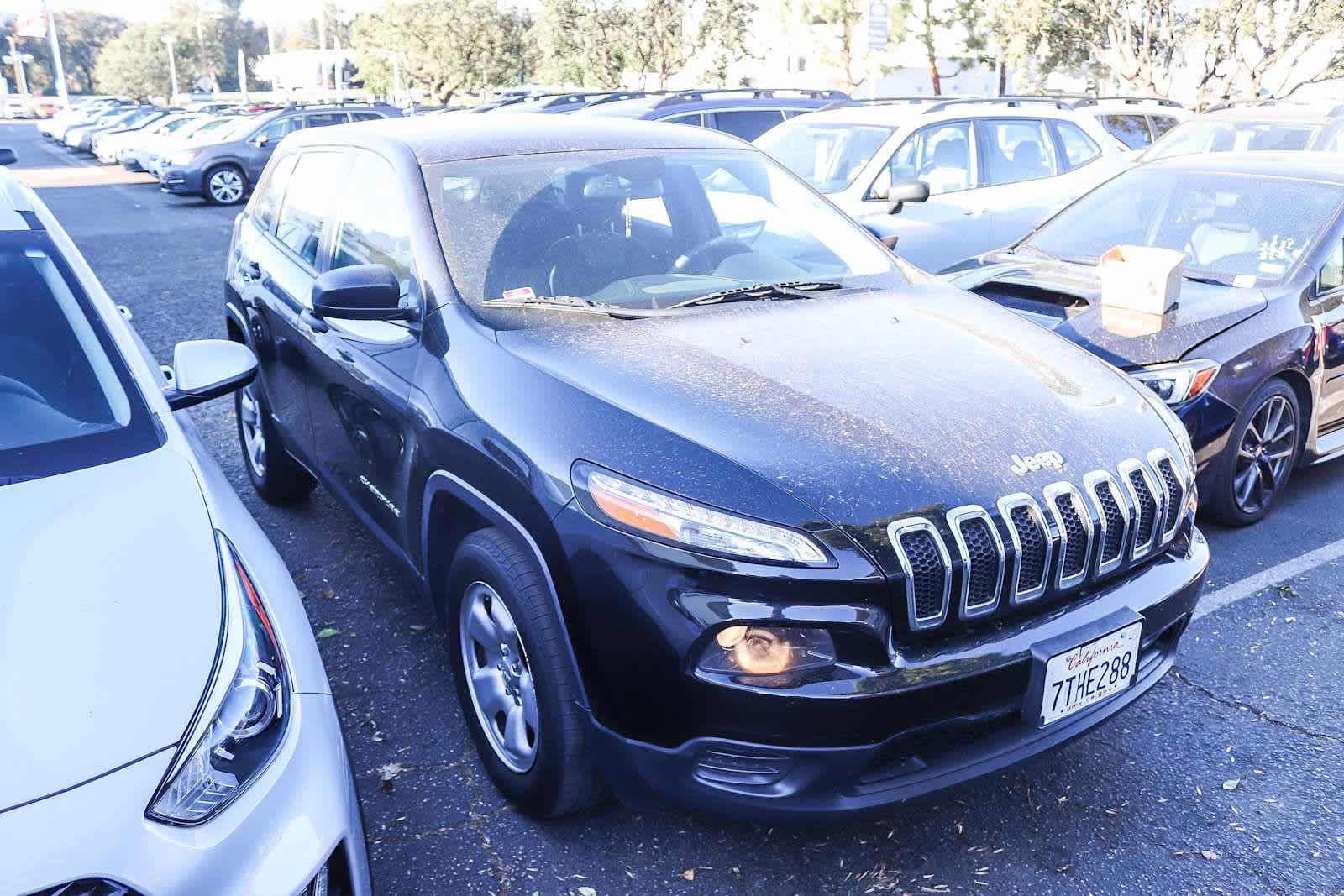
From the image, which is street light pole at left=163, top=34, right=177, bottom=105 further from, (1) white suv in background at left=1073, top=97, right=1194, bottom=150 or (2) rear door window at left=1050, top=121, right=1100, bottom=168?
(2) rear door window at left=1050, top=121, right=1100, bottom=168

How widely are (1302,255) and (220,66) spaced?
9391 cm

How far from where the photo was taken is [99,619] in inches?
74.3

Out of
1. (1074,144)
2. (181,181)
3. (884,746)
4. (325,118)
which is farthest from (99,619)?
(325,118)

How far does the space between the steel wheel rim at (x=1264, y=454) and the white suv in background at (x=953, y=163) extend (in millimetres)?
3292

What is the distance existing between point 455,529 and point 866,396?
114 cm

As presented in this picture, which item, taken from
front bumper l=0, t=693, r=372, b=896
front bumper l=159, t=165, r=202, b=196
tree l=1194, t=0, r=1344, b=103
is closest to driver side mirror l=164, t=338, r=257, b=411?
front bumper l=0, t=693, r=372, b=896

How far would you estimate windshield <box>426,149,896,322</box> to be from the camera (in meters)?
3.17

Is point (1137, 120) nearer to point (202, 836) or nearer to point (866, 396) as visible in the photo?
point (866, 396)

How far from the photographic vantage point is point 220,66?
8525cm

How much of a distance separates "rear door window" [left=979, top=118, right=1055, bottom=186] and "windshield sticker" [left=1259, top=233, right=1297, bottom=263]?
3.58m

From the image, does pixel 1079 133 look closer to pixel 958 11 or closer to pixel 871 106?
pixel 871 106

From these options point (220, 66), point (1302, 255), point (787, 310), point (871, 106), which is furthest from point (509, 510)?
point (220, 66)

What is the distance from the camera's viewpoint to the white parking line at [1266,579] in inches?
153

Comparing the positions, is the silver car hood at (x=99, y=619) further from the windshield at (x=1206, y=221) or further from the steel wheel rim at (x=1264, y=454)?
the windshield at (x=1206, y=221)
